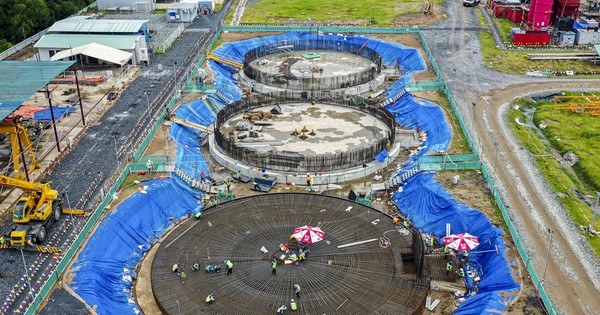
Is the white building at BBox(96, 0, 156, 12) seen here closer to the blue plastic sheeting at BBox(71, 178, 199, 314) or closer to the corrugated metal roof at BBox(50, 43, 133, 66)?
the corrugated metal roof at BBox(50, 43, 133, 66)

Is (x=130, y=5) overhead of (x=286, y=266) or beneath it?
overhead

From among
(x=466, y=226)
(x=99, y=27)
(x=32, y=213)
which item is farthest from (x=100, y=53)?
(x=466, y=226)

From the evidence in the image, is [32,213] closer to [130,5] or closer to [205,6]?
[205,6]

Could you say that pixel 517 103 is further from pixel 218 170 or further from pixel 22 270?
pixel 22 270

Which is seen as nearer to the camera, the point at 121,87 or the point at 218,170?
the point at 218,170

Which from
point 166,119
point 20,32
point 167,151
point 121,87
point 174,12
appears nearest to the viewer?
point 167,151

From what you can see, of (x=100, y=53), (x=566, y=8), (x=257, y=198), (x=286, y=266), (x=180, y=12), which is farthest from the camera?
(x=180, y=12)

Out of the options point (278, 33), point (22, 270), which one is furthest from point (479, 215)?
point (278, 33)
